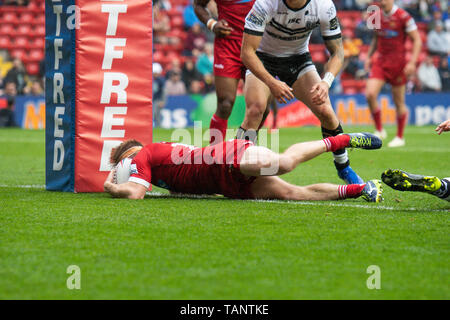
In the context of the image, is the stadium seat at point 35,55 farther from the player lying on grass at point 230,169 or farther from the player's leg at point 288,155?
the player's leg at point 288,155

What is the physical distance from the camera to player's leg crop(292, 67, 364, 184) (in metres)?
6.30

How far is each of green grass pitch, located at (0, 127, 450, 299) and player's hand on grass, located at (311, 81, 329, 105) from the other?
88 cm

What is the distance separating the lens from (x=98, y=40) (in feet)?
20.9

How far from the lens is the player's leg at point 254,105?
640 cm

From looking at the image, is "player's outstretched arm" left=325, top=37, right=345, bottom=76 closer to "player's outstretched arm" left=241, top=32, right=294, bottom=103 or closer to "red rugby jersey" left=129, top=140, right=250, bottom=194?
"player's outstretched arm" left=241, top=32, right=294, bottom=103

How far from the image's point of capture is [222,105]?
7.06m

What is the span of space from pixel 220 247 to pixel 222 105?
3.35 meters

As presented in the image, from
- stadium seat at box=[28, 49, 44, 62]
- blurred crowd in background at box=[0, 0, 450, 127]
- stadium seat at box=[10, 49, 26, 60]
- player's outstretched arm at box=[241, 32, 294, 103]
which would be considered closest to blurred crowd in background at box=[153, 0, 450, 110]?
blurred crowd in background at box=[0, 0, 450, 127]

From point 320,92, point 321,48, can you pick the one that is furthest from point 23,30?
point 320,92

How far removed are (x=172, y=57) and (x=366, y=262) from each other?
19564 mm

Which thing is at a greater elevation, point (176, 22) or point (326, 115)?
point (176, 22)

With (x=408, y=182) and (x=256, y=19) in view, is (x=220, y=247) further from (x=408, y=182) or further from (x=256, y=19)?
(x=256, y=19)

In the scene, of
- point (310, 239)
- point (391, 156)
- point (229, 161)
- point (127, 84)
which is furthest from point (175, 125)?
point (310, 239)
